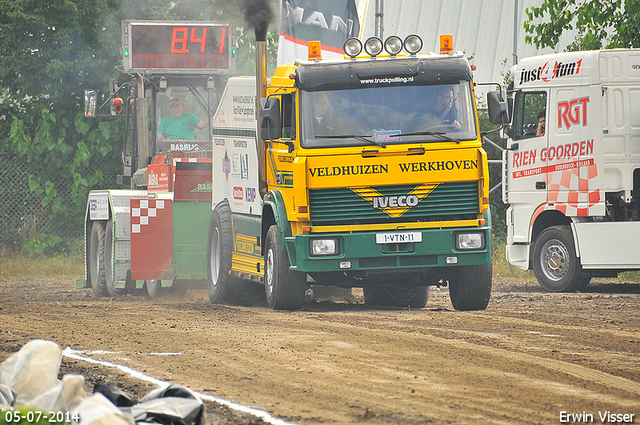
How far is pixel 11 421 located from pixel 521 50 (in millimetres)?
24794

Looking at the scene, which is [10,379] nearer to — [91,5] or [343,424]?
[343,424]

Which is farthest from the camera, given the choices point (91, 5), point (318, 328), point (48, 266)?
point (91, 5)

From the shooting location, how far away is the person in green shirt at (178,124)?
54.8 feet

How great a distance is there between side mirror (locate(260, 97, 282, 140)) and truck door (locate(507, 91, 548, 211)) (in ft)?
17.3

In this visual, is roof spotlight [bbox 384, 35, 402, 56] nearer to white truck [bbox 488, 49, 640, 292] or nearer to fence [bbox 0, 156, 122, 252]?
white truck [bbox 488, 49, 640, 292]

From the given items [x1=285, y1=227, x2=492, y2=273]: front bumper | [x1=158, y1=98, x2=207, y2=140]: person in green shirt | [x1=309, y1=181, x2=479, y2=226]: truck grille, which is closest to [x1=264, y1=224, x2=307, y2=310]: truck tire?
[x1=285, y1=227, x2=492, y2=273]: front bumper

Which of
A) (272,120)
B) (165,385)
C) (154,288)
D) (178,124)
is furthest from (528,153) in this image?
(165,385)

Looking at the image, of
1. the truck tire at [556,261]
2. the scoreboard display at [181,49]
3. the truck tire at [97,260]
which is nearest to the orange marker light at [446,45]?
the truck tire at [556,261]

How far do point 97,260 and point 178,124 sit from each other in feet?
9.13

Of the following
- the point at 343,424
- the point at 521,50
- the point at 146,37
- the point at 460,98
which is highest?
the point at 521,50

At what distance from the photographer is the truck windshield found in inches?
428

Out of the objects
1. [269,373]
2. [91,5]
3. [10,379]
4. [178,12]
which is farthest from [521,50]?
[10,379]

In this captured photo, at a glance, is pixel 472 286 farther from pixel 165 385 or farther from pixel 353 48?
pixel 165 385

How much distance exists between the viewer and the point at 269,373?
723 centimetres
